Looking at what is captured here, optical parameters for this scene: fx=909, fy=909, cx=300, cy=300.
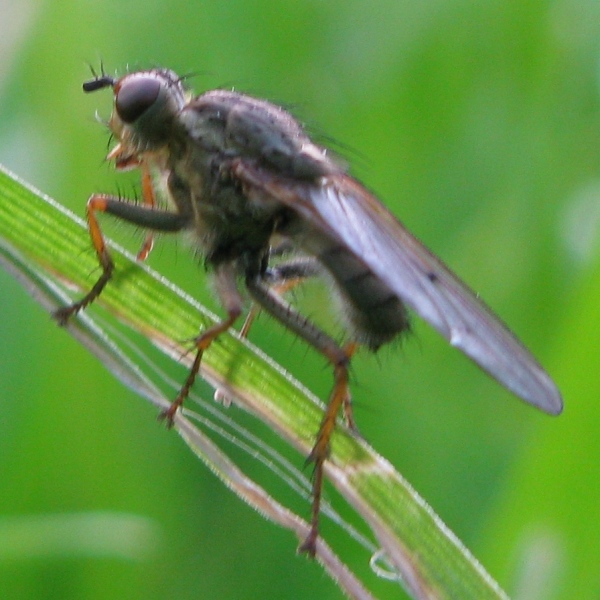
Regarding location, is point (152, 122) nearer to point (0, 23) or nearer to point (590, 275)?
point (0, 23)

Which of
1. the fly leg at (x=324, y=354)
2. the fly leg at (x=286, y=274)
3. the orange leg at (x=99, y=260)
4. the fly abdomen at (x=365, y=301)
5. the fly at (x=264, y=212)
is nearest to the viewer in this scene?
the orange leg at (x=99, y=260)

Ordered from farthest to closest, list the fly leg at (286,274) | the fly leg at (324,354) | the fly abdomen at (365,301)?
the fly leg at (286,274) < the fly abdomen at (365,301) < the fly leg at (324,354)

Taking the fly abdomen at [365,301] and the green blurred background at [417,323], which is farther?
the fly abdomen at [365,301]

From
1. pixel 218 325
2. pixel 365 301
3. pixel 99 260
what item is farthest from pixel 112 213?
pixel 365 301

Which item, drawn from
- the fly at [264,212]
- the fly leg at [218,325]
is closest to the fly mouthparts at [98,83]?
the fly at [264,212]

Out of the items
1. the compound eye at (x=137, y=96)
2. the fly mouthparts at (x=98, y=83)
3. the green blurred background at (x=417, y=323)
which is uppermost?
the fly mouthparts at (x=98, y=83)

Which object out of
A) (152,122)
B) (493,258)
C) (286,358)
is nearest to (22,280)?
(152,122)

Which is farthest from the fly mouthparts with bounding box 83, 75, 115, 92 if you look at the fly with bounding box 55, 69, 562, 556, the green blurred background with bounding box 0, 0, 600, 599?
the green blurred background with bounding box 0, 0, 600, 599

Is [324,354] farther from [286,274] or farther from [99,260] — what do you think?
[99,260]

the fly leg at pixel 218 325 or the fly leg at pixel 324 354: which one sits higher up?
the fly leg at pixel 218 325

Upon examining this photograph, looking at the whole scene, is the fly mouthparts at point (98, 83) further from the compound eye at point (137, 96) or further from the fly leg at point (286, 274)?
the fly leg at point (286, 274)
